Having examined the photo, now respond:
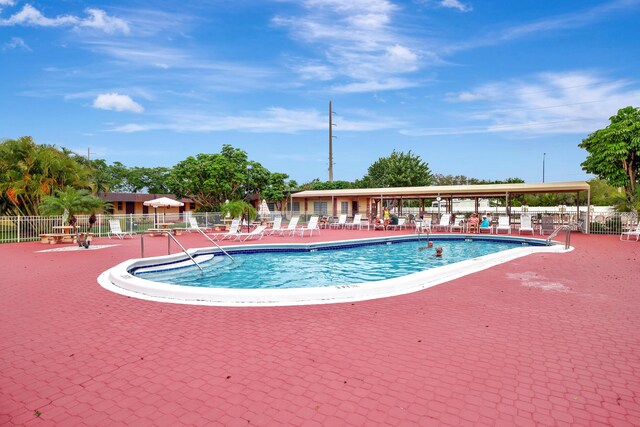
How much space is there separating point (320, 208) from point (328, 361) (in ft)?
87.1

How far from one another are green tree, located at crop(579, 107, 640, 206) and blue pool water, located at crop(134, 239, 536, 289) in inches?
421

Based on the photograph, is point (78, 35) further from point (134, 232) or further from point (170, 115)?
point (170, 115)

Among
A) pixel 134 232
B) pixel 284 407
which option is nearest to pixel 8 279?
pixel 284 407

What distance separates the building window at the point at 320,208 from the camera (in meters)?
29.8

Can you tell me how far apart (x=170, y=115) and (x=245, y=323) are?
28.6 meters

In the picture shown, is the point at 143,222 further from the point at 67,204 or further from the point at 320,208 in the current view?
the point at 320,208

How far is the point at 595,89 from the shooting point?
738 inches

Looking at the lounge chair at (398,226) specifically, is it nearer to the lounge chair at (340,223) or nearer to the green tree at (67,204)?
the lounge chair at (340,223)

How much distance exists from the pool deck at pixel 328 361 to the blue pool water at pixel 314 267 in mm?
2976

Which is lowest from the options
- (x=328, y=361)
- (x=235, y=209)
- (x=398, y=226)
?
(x=328, y=361)

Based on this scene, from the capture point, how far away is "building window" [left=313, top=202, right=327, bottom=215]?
97.9ft

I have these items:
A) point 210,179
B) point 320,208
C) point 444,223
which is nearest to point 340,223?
point 444,223

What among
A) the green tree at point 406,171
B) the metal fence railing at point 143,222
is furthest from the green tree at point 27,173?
the green tree at point 406,171

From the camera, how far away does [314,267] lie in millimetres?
10953
